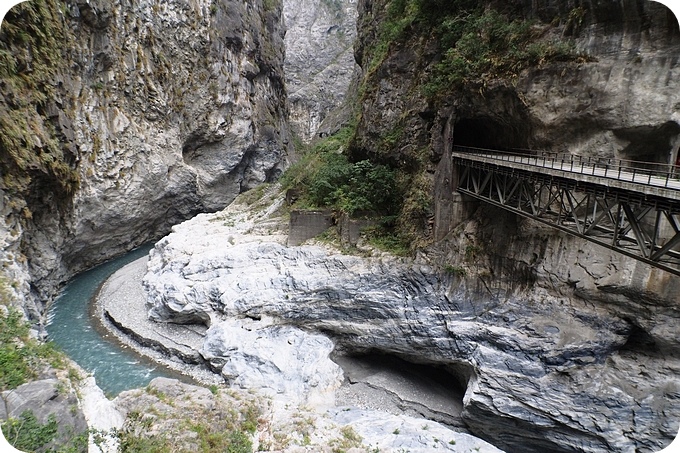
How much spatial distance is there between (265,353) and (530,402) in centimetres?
915

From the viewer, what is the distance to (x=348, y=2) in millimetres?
70625

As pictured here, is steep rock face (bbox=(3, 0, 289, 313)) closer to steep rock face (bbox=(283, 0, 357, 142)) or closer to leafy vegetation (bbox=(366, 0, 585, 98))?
leafy vegetation (bbox=(366, 0, 585, 98))

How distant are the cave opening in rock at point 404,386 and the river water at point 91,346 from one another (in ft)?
24.4

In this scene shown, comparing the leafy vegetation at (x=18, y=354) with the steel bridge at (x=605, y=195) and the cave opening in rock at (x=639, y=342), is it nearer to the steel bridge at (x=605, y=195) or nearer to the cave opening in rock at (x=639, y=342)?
the steel bridge at (x=605, y=195)

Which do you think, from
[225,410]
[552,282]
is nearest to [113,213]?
[225,410]

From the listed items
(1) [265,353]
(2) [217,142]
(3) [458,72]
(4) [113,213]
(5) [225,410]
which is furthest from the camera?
(2) [217,142]

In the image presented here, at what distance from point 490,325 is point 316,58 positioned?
65.8 m

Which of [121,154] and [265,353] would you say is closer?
[265,353]

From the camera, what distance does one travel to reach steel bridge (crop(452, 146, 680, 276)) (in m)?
7.02

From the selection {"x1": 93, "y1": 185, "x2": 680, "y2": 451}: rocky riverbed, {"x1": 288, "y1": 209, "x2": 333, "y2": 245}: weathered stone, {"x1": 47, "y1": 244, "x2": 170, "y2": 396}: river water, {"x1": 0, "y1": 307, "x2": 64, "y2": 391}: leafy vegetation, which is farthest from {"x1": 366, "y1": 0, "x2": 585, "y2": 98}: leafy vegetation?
{"x1": 47, "y1": 244, "x2": 170, "y2": 396}: river water

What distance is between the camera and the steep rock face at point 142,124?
57.0ft

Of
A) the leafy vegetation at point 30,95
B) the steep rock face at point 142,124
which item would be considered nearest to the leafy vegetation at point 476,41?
the leafy vegetation at point 30,95

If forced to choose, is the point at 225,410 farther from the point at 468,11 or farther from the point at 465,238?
the point at 468,11

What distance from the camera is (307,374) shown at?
12.8m
